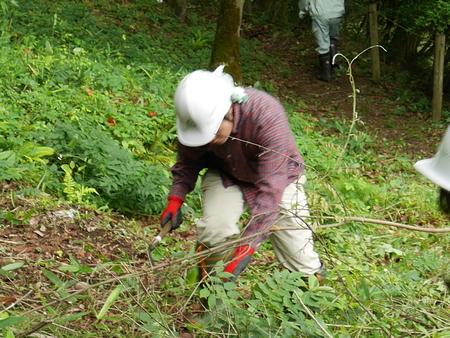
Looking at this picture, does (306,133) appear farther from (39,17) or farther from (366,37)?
(366,37)

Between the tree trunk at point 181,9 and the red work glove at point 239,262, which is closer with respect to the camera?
the red work glove at point 239,262

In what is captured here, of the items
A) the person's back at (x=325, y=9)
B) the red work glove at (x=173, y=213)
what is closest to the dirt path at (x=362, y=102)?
the person's back at (x=325, y=9)

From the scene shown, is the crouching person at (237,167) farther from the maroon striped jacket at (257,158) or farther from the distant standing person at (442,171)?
the distant standing person at (442,171)

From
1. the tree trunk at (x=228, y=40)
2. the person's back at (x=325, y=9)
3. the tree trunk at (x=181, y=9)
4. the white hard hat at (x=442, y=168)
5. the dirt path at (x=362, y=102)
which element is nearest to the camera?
the white hard hat at (x=442, y=168)

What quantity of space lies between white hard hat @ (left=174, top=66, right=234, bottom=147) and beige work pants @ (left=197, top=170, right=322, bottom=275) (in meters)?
0.52

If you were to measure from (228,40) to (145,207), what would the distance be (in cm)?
400

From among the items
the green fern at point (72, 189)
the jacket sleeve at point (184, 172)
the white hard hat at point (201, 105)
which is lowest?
the green fern at point (72, 189)

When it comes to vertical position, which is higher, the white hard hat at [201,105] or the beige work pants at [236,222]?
the white hard hat at [201,105]

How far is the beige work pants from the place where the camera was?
344 cm

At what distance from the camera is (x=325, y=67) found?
394 inches

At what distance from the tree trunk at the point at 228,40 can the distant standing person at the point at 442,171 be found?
19.7 feet

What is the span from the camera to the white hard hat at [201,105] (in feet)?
10.2

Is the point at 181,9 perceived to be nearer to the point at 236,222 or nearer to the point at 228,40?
the point at 228,40

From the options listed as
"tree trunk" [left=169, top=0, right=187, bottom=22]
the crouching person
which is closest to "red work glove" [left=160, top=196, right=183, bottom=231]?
the crouching person
